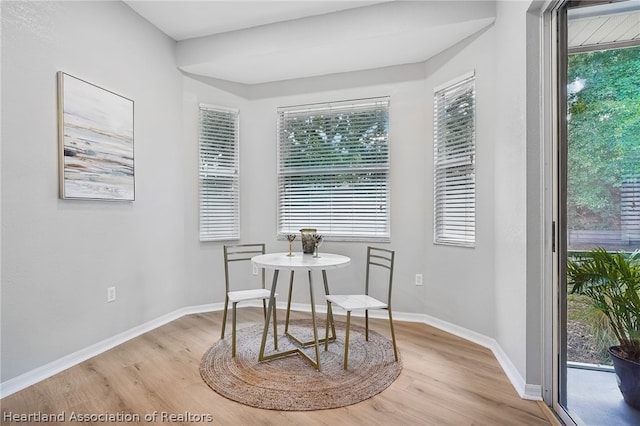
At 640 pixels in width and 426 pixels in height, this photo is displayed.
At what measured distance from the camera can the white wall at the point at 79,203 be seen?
2.04m

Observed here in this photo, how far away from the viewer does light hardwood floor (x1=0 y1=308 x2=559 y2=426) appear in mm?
1774

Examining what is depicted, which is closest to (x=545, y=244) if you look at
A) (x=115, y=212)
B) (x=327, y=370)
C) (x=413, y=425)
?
(x=413, y=425)

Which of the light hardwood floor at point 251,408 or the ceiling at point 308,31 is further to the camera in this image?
the ceiling at point 308,31

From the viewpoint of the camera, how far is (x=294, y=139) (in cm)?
373

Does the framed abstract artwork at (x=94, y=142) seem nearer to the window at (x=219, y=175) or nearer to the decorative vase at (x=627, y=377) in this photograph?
the window at (x=219, y=175)

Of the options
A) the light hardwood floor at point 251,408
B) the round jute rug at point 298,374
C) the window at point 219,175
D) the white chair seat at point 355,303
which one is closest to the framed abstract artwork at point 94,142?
the window at point 219,175

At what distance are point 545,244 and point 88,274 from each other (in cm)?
313

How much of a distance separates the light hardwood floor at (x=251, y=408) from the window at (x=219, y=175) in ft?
4.48

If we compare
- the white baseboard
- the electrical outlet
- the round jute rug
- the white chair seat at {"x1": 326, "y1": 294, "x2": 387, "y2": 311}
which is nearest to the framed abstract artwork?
the white baseboard

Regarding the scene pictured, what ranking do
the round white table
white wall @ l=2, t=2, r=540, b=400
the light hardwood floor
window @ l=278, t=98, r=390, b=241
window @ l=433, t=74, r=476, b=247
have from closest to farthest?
1. the light hardwood floor
2. white wall @ l=2, t=2, r=540, b=400
3. the round white table
4. window @ l=433, t=74, r=476, b=247
5. window @ l=278, t=98, r=390, b=241

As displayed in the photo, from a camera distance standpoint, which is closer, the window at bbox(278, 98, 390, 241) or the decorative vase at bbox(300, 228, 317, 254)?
the decorative vase at bbox(300, 228, 317, 254)

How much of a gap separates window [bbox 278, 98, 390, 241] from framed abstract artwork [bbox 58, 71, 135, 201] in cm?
154

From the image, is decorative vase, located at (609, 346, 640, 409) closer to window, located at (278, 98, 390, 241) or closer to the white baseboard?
the white baseboard

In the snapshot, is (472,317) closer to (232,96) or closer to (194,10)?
(232,96)
